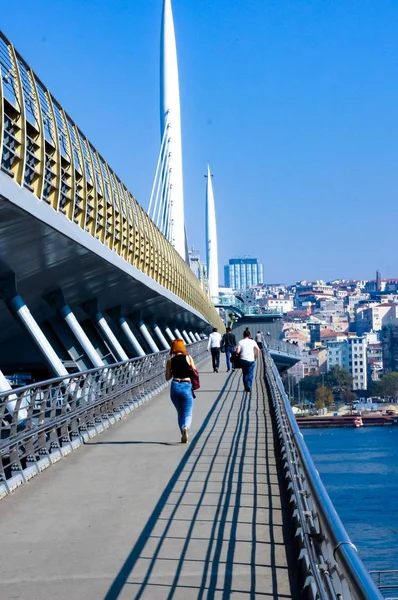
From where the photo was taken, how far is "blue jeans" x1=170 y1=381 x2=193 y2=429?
11.6 metres

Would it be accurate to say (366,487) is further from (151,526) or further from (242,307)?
(242,307)

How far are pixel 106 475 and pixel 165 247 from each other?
29379mm

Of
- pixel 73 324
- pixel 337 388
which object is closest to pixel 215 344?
pixel 73 324

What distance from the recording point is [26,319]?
1580cm

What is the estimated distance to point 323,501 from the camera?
4.04m

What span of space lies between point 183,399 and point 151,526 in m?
4.68

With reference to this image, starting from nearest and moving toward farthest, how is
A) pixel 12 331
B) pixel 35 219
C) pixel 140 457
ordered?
pixel 140 457 → pixel 35 219 → pixel 12 331

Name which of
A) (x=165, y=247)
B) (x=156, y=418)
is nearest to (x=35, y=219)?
(x=156, y=418)

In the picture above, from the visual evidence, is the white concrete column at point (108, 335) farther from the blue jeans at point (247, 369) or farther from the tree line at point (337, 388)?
the tree line at point (337, 388)

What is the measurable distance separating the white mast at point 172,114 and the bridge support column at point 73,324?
32.1 m

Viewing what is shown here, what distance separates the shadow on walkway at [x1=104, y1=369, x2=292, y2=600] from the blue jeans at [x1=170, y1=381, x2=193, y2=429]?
1.93 ft

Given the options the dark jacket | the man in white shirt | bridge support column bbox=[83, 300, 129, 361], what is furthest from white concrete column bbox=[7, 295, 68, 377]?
the dark jacket

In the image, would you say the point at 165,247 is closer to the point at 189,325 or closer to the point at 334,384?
the point at 189,325

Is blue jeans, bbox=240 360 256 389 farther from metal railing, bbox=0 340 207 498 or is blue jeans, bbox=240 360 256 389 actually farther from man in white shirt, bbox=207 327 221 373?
man in white shirt, bbox=207 327 221 373
